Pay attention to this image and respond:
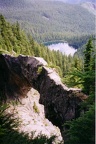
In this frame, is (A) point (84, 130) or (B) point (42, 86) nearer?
(A) point (84, 130)

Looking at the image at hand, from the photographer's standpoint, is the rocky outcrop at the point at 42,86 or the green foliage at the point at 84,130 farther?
the rocky outcrop at the point at 42,86

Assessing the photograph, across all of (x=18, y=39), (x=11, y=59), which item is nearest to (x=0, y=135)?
(x=11, y=59)

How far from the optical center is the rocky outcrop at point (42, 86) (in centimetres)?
1786

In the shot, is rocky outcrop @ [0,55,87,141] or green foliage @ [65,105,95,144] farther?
rocky outcrop @ [0,55,87,141]

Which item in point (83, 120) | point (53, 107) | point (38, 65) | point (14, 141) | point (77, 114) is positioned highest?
point (38, 65)

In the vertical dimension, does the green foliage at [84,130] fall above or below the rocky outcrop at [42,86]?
below

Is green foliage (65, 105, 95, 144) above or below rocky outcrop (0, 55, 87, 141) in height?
below

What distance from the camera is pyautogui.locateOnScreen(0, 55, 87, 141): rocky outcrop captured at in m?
17.9

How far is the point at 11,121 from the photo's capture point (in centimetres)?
1180

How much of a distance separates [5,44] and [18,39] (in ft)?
42.5

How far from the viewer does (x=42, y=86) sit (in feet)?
72.8

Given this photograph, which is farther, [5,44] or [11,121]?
[5,44]

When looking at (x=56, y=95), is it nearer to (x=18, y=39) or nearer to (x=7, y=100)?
(x=7, y=100)

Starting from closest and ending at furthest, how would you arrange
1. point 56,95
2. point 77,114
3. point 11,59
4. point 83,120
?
point 83,120
point 77,114
point 56,95
point 11,59
